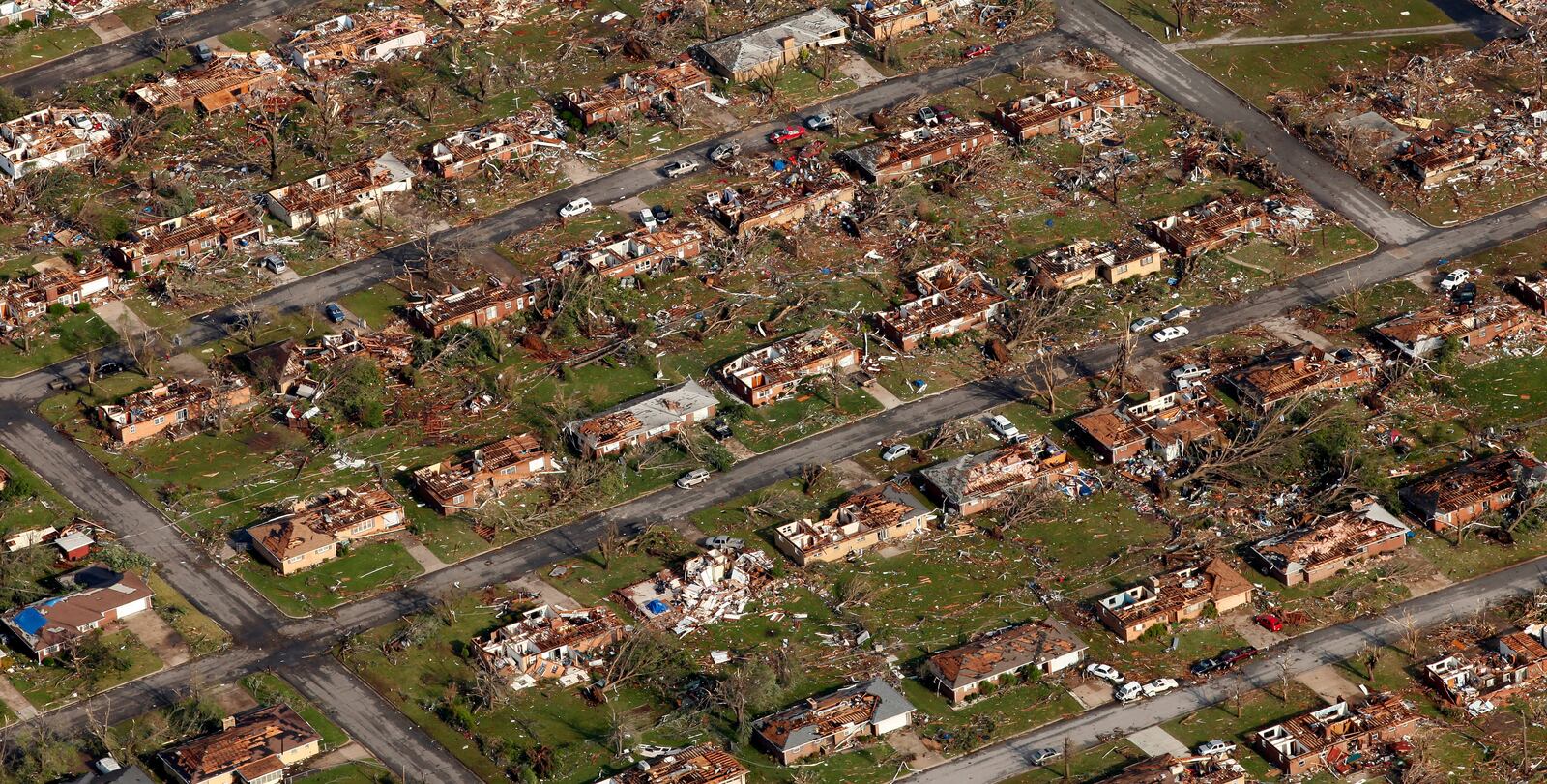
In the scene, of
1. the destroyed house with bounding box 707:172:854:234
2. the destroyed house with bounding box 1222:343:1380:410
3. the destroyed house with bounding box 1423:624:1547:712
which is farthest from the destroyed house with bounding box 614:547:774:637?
the destroyed house with bounding box 1423:624:1547:712

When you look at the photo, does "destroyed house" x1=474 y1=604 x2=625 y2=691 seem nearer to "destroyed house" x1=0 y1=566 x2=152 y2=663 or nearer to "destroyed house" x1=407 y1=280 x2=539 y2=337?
"destroyed house" x1=0 y1=566 x2=152 y2=663

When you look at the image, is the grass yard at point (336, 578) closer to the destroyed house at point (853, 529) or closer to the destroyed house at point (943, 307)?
the destroyed house at point (853, 529)

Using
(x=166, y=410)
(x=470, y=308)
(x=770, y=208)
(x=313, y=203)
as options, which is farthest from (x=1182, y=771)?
(x=313, y=203)

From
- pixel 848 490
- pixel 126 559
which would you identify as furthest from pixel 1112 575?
pixel 126 559

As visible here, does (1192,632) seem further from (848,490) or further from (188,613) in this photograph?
(188,613)

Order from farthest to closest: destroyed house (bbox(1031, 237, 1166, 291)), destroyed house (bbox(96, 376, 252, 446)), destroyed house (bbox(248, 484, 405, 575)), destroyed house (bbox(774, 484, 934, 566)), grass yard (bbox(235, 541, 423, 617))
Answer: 1. destroyed house (bbox(1031, 237, 1166, 291))
2. destroyed house (bbox(96, 376, 252, 446))
3. destroyed house (bbox(774, 484, 934, 566))
4. destroyed house (bbox(248, 484, 405, 575))
5. grass yard (bbox(235, 541, 423, 617))

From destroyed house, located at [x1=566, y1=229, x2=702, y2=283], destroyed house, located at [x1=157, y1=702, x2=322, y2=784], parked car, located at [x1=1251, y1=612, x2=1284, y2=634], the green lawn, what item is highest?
destroyed house, located at [x1=566, y1=229, x2=702, y2=283]

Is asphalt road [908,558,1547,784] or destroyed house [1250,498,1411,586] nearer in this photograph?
asphalt road [908,558,1547,784]
